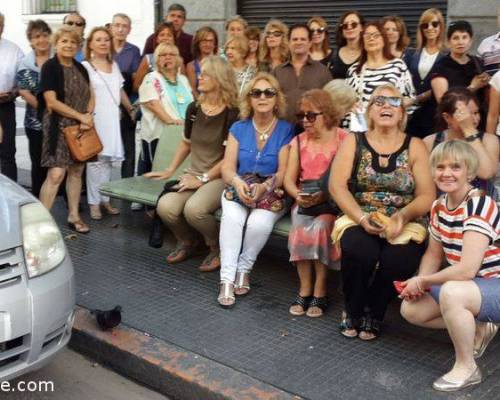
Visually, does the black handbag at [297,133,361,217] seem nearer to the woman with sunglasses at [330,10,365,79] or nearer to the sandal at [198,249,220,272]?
the sandal at [198,249,220,272]

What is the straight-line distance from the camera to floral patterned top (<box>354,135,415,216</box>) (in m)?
4.41

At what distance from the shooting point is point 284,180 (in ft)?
16.4

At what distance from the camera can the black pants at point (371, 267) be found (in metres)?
4.21

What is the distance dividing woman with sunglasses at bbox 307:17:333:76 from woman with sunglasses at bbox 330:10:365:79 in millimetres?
214

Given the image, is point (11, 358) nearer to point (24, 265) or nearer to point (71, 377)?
point (24, 265)

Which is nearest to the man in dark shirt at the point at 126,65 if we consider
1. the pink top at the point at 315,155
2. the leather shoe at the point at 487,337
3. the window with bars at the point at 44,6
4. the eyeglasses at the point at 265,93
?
the eyeglasses at the point at 265,93

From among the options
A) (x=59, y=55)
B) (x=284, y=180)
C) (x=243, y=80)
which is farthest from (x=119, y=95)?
(x=284, y=180)

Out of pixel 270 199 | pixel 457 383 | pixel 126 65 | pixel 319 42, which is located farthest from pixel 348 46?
pixel 457 383

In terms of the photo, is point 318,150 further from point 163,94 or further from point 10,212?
point 163,94

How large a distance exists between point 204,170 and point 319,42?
1708 millimetres

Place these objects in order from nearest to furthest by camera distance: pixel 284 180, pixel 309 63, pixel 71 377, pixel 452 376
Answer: pixel 452 376
pixel 71 377
pixel 284 180
pixel 309 63

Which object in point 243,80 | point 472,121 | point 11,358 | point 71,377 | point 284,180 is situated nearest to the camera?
point 11,358

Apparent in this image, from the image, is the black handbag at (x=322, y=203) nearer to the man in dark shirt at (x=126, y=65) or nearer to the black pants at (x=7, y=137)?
the man in dark shirt at (x=126, y=65)

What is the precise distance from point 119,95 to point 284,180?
98.4 inches
